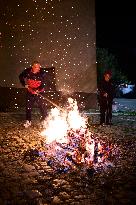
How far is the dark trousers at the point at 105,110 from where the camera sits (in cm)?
1264

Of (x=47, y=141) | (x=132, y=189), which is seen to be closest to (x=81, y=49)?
(x=47, y=141)

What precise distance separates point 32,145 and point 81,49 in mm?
8427

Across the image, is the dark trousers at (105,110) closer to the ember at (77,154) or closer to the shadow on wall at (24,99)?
the ember at (77,154)

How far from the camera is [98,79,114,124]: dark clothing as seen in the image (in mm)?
12492

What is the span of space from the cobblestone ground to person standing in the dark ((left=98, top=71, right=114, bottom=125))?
3141mm

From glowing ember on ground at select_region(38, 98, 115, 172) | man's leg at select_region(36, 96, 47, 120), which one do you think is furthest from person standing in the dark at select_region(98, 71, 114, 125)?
glowing ember on ground at select_region(38, 98, 115, 172)

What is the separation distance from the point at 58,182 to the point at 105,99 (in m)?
6.51

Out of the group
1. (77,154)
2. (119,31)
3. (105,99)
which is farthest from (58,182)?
(119,31)

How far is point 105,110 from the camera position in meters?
12.7

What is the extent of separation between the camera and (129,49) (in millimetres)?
29953

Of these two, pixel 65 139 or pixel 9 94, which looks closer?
pixel 65 139

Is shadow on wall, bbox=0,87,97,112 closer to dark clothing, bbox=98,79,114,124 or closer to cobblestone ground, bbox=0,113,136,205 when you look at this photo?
dark clothing, bbox=98,79,114,124

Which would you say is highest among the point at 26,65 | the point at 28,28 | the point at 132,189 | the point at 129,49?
the point at 129,49

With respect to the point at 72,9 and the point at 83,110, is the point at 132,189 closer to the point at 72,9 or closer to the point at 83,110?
the point at 83,110
